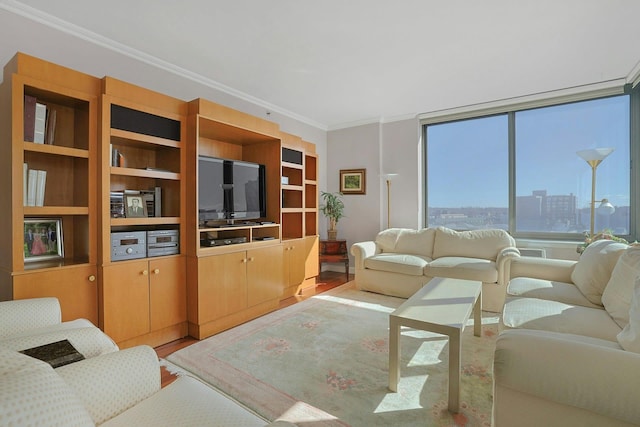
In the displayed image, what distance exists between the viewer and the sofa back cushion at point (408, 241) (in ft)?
13.7

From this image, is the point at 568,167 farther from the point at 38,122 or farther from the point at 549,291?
the point at 38,122

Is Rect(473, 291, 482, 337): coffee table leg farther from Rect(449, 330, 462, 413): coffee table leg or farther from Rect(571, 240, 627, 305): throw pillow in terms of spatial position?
Rect(449, 330, 462, 413): coffee table leg

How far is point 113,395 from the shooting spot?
1.02 metres

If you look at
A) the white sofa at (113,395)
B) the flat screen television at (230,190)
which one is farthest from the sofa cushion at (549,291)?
the flat screen television at (230,190)

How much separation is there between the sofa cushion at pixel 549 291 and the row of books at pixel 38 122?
3545 mm

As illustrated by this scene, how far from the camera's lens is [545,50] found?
2820 mm

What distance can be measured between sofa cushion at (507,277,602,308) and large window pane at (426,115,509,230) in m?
2.03

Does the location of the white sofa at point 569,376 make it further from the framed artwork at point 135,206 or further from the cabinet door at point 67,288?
the framed artwork at point 135,206

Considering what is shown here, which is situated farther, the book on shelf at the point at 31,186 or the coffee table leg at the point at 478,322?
the coffee table leg at the point at 478,322

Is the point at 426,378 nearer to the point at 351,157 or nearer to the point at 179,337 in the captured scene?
the point at 179,337

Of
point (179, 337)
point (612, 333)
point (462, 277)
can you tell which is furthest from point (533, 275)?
point (179, 337)

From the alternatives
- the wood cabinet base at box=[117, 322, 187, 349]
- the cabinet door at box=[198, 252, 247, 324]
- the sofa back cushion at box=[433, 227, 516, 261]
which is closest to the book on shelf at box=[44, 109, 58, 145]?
the cabinet door at box=[198, 252, 247, 324]

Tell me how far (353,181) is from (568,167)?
2.95 metres

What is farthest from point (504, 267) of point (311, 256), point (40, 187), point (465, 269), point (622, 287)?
point (40, 187)
